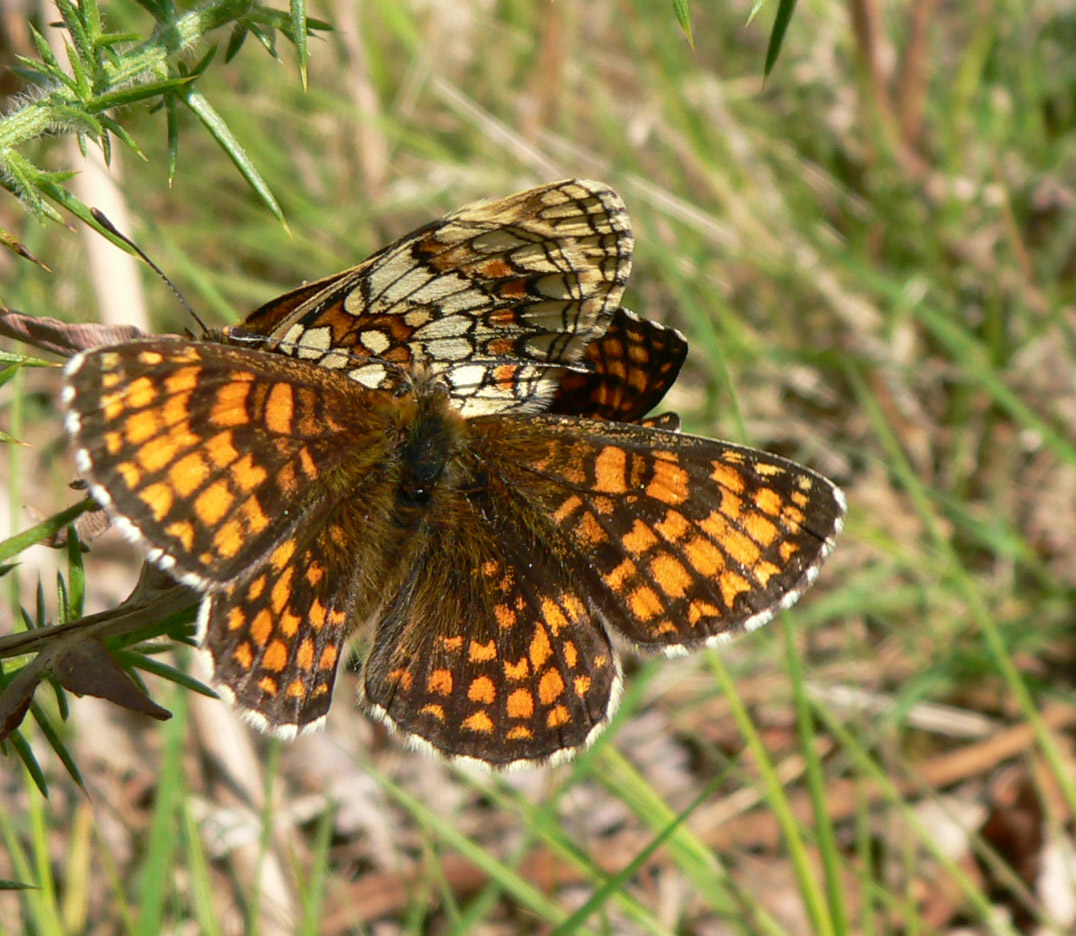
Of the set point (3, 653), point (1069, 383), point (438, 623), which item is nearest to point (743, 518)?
point (438, 623)

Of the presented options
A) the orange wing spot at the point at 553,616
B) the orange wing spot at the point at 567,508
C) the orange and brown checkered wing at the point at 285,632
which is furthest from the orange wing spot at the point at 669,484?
the orange and brown checkered wing at the point at 285,632

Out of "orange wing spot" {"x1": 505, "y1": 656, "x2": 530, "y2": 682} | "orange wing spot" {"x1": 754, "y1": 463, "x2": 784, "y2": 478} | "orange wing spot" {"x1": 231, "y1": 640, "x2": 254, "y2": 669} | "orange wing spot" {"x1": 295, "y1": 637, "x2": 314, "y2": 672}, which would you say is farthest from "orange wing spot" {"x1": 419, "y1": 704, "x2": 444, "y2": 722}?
"orange wing spot" {"x1": 754, "y1": 463, "x2": 784, "y2": 478}

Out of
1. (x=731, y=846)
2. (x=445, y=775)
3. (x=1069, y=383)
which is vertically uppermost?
(x=1069, y=383)

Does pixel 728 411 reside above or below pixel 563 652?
below

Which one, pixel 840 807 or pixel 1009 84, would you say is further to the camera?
pixel 1009 84

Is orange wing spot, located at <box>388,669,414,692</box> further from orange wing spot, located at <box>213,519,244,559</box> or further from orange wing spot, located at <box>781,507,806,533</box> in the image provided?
orange wing spot, located at <box>781,507,806,533</box>

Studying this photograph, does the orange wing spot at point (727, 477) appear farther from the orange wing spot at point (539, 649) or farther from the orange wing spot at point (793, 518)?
the orange wing spot at point (539, 649)

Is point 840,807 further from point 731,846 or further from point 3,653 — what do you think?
point 3,653
